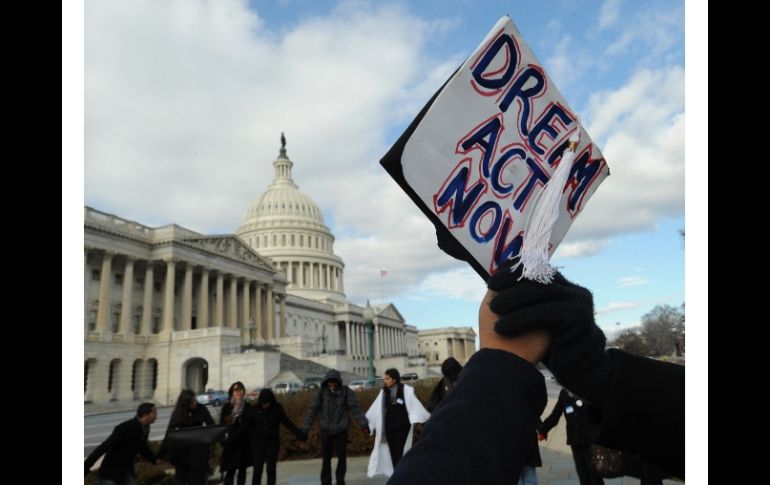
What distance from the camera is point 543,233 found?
1720 millimetres

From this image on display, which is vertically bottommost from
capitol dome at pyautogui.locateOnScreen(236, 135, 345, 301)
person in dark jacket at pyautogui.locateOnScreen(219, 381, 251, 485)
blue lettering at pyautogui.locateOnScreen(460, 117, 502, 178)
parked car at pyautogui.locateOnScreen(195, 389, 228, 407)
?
parked car at pyautogui.locateOnScreen(195, 389, 228, 407)

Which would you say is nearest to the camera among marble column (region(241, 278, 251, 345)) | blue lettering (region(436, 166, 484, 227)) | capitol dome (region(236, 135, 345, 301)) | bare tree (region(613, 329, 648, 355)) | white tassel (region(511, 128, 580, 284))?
white tassel (region(511, 128, 580, 284))

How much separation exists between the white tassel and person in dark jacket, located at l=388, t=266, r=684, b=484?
0.22ft

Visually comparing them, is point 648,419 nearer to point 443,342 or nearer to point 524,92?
point 524,92

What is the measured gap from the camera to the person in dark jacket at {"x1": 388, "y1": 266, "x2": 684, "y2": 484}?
121 cm

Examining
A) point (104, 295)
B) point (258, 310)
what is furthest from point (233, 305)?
point (104, 295)

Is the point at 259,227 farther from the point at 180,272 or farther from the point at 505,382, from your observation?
the point at 505,382

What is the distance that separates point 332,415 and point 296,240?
8990 centimetres

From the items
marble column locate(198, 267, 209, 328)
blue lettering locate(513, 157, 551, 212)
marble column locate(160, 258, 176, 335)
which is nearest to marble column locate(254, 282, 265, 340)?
marble column locate(198, 267, 209, 328)

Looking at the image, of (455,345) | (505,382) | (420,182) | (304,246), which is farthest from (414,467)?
(455,345)

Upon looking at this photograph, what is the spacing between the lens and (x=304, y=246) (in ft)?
321

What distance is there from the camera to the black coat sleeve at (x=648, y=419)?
1263 mm

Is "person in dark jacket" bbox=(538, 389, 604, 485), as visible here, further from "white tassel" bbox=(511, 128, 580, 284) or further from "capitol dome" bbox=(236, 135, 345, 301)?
"capitol dome" bbox=(236, 135, 345, 301)

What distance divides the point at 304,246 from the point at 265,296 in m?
31.0
